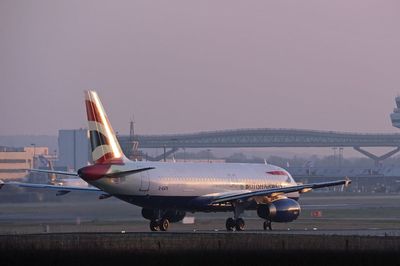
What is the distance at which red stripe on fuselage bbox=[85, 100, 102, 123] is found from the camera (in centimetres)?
5703

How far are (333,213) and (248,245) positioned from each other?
140 feet

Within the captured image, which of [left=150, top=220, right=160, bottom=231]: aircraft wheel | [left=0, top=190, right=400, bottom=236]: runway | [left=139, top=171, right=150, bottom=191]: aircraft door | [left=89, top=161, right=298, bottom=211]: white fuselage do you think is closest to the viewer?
[left=89, top=161, right=298, bottom=211]: white fuselage

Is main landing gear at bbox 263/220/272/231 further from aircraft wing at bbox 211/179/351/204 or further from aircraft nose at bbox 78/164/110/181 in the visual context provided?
aircraft nose at bbox 78/164/110/181

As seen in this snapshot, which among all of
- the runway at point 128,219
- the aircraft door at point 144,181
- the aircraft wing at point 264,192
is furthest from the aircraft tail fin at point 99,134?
the aircraft wing at point 264,192

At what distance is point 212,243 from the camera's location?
44906mm

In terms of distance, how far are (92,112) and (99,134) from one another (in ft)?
4.06

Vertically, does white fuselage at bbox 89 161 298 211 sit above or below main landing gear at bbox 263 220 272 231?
above

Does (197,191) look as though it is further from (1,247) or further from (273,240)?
(1,247)

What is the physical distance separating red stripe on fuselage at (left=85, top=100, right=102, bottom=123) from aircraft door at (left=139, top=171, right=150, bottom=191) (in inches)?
154

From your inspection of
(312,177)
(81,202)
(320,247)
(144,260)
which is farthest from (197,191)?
(312,177)

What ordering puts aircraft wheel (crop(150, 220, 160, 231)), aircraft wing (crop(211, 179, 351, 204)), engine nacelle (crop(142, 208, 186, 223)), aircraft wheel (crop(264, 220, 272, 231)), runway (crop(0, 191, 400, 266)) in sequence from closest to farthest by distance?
runway (crop(0, 191, 400, 266)), aircraft wheel (crop(150, 220, 160, 231)), aircraft wing (crop(211, 179, 351, 204)), engine nacelle (crop(142, 208, 186, 223)), aircraft wheel (crop(264, 220, 272, 231))

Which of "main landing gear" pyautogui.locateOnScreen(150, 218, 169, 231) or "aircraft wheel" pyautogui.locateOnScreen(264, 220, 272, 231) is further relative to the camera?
"aircraft wheel" pyautogui.locateOnScreen(264, 220, 272, 231)

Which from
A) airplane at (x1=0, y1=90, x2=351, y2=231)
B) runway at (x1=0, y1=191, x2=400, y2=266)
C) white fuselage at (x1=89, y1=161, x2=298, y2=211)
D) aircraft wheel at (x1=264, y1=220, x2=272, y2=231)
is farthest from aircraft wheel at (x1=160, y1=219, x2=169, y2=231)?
aircraft wheel at (x1=264, y1=220, x2=272, y2=231)

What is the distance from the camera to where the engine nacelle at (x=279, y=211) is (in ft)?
201
